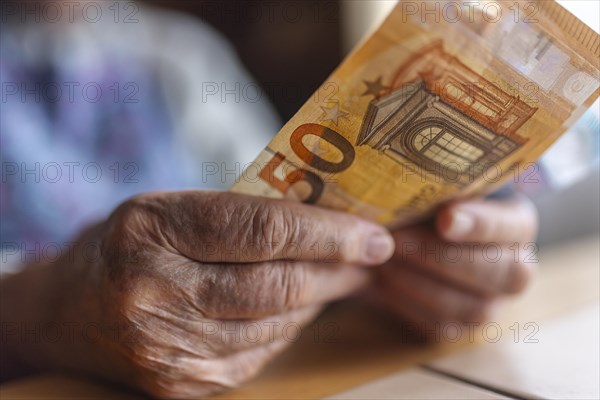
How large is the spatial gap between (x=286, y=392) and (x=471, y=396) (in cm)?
19

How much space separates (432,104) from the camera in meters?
0.54

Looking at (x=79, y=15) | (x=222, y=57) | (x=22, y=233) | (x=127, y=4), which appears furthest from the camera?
(x=222, y=57)

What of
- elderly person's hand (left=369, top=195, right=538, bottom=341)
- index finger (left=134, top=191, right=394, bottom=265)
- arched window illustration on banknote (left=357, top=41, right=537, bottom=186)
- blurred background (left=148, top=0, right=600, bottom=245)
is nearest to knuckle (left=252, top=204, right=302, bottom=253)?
index finger (left=134, top=191, right=394, bottom=265)

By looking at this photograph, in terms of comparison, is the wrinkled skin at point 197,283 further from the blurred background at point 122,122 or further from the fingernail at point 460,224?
the blurred background at point 122,122

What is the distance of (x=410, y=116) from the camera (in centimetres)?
55

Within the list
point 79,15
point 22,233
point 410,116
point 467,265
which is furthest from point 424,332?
point 79,15

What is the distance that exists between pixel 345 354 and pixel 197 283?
0.27 meters

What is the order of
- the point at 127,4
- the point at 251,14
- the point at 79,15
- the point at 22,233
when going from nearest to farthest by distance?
the point at 22,233 < the point at 79,15 < the point at 127,4 < the point at 251,14

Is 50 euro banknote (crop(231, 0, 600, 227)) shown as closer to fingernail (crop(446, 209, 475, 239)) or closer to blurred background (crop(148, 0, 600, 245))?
fingernail (crop(446, 209, 475, 239))

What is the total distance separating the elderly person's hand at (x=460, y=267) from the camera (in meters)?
0.76

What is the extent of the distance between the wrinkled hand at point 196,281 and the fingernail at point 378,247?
3 centimetres

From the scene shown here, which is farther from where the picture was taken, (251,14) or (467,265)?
(251,14)

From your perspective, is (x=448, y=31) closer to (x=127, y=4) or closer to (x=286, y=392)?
(x=286, y=392)

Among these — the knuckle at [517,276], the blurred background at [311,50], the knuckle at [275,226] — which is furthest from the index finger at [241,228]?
the blurred background at [311,50]
